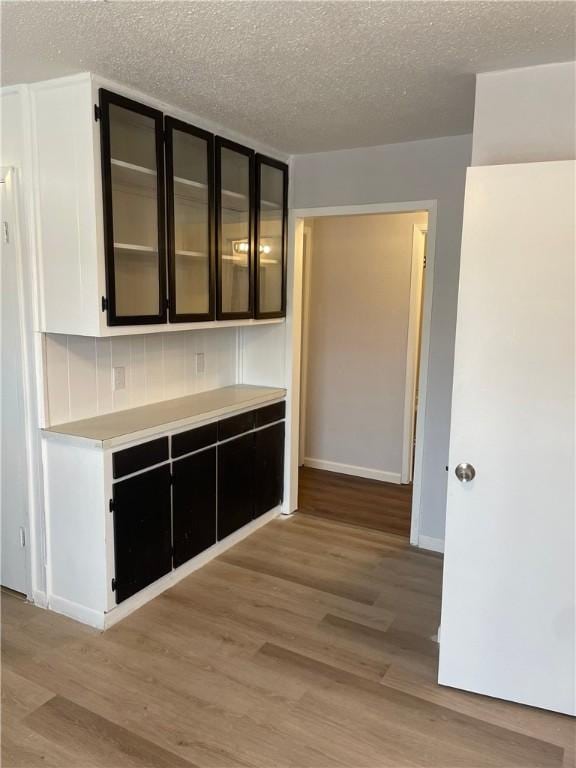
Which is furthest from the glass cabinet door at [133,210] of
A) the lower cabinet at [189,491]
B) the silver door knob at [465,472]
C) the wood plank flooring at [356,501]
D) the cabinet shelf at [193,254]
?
the wood plank flooring at [356,501]

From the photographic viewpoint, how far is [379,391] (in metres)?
4.93

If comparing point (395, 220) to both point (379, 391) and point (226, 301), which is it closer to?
point (379, 391)

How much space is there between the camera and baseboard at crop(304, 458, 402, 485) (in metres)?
4.93

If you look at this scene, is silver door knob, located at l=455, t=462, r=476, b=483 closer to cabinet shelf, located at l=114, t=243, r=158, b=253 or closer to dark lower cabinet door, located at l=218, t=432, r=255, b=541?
dark lower cabinet door, located at l=218, t=432, r=255, b=541

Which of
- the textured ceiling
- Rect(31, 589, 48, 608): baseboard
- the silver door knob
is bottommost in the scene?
Rect(31, 589, 48, 608): baseboard

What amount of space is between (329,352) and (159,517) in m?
2.62

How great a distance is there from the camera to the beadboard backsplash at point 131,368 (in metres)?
2.82

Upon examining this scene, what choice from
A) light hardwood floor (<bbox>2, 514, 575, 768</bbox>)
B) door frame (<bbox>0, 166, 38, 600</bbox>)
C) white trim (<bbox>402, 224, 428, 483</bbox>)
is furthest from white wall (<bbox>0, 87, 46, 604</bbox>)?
white trim (<bbox>402, 224, 428, 483</bbox>)

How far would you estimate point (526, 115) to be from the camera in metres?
2.26

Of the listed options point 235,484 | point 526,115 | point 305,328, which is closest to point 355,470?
point 305,328

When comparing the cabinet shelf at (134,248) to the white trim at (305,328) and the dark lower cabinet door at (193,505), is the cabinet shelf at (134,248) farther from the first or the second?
the white trim at (305,328)

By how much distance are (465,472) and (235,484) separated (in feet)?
5.43

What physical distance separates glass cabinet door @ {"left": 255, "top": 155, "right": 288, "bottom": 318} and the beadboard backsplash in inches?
17.3

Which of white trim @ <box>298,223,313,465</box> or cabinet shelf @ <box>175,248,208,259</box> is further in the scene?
white trim @ <box>298,223,313,465</box>
